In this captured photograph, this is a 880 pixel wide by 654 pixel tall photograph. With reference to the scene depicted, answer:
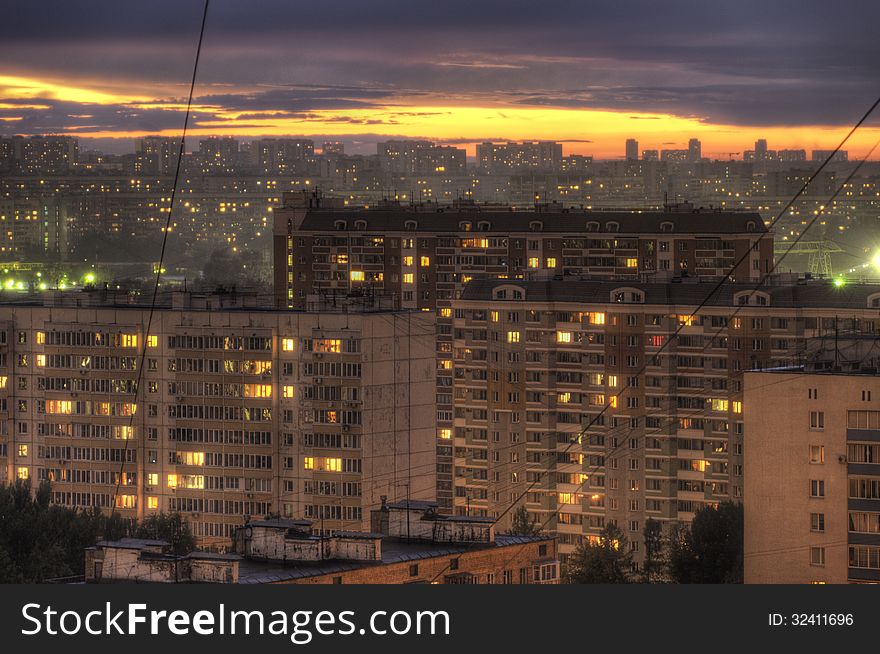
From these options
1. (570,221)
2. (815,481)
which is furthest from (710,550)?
(570,221)

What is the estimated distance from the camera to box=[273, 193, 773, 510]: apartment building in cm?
1897

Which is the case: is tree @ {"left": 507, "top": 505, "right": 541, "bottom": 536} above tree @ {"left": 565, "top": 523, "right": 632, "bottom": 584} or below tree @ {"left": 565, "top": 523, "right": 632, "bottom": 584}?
above

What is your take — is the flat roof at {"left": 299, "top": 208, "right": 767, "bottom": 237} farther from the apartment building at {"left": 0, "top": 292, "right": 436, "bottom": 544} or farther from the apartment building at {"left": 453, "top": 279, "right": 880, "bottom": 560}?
the apartment building at {"left": 0, "top": 292, "right": 436, "bottom": 544}

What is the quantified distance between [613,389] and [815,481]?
6.15 meters

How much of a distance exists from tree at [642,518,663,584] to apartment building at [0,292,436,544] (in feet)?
4.73

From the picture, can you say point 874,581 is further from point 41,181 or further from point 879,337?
point 41,181

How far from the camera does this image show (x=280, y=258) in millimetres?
21047

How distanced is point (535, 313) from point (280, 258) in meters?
7.30

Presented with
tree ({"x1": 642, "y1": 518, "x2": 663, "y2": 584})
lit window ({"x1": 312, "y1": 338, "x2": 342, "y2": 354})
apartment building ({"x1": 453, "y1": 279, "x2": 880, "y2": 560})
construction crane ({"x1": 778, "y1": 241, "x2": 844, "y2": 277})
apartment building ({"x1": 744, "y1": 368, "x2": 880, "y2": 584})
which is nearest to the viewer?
Result: apartment building ({"x1": 744, "y1": 368, "x2": 880, "y2": 584})

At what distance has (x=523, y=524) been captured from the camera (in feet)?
38.9

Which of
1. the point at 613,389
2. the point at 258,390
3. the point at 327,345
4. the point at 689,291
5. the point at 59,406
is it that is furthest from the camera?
the point at 689,291

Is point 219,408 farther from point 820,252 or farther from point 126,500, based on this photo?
point 820,252

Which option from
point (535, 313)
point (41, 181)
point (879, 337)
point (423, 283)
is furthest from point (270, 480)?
point (41, 181)

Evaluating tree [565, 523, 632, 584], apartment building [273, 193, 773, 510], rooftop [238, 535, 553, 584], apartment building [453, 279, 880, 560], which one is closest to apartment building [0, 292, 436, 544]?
apartment building [453, 279, 880, 560]
